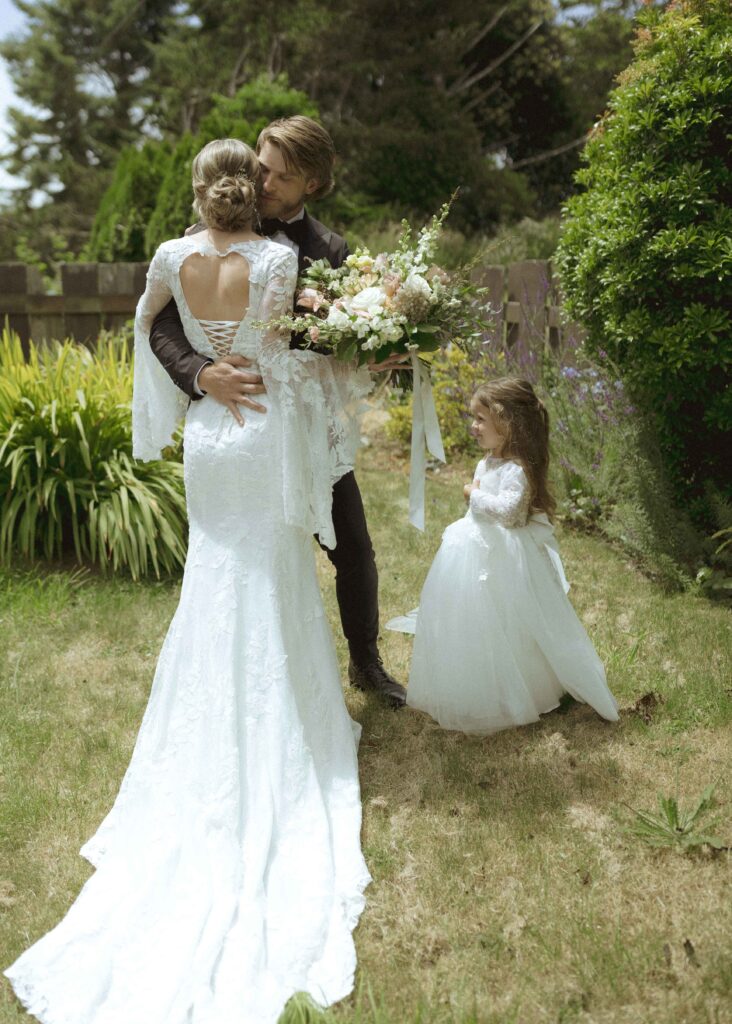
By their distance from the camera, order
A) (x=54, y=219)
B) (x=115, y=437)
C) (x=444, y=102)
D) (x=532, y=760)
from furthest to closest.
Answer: (x=54, y=219) < (x=444, y=102) < (x=115, y=437) < (x=532, y=760)

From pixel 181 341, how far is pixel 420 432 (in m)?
0.94

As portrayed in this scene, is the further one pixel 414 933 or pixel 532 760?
pixel 532 760

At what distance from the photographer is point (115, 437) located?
582 centimetres

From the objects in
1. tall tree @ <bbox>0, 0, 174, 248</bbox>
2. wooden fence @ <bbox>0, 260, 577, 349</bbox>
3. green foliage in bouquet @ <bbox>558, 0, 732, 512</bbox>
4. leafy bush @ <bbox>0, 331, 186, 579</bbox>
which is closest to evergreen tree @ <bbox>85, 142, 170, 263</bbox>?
wooden fence @ <bbox>0, 260, 577, 349</bbox>

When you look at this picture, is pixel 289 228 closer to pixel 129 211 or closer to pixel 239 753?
pixel 239 753

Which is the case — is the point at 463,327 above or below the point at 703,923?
above

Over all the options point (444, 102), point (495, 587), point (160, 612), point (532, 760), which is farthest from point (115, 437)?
point (444, 102)

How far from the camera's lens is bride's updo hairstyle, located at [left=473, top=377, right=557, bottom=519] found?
3.71 metres

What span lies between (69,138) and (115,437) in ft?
74.6

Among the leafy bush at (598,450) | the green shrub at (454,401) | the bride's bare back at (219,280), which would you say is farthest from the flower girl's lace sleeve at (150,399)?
the green shrub at (454,401)

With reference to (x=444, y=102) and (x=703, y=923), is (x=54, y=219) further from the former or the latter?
(x=703, y=923)

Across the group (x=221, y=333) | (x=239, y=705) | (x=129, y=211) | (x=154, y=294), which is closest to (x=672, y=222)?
(x=221, y=333)

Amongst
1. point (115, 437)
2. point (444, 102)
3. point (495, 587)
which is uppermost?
point (444, 102)

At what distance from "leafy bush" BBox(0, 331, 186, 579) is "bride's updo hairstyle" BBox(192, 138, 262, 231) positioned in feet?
8.59
